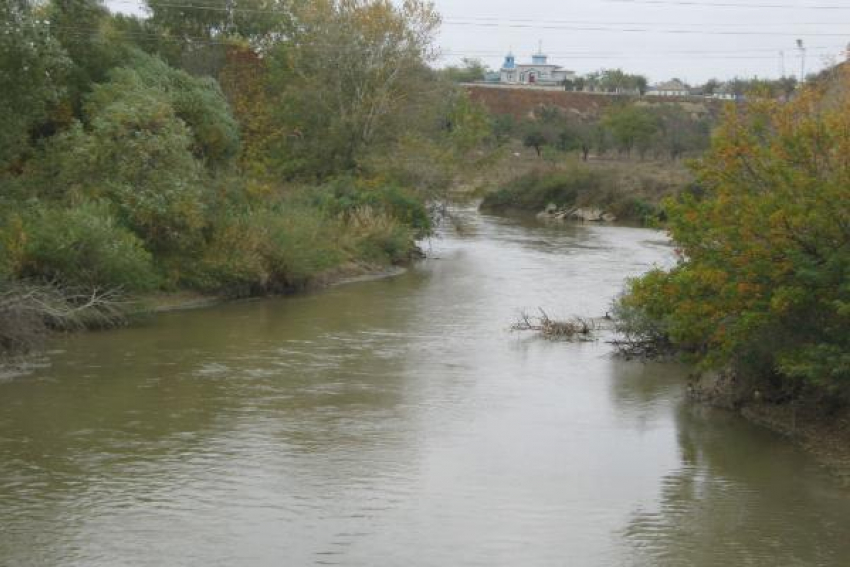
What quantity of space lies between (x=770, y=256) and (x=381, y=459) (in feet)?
19.9

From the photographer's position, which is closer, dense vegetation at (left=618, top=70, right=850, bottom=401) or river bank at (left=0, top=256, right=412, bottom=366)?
dense vegetation at (left=618, top=70, right=850, bottom=401)

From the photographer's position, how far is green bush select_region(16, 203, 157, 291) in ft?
82.4

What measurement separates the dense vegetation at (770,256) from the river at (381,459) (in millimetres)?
1375

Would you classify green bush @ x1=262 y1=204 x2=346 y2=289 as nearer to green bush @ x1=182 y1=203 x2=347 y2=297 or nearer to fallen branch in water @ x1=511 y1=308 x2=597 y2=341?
green bush @ x1=182 y1=203 x2=347 y2=297

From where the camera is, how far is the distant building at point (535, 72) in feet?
588

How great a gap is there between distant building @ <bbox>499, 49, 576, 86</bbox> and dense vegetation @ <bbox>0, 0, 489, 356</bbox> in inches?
4955

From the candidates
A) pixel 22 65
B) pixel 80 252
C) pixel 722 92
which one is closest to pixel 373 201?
pixel 80 252

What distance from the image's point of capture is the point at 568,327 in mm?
25531

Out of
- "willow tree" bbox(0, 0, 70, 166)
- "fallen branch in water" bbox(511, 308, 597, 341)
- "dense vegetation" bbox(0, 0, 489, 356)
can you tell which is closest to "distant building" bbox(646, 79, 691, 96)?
"dense vegetation" bbox(0, 0, 489, 356)

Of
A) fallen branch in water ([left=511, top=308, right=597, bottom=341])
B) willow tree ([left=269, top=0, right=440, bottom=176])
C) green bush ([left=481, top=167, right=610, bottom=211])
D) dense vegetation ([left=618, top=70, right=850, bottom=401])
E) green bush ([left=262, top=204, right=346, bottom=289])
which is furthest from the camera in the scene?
green bush ([left=481, top=167, right=610, bottom=211])

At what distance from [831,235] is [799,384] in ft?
9.14

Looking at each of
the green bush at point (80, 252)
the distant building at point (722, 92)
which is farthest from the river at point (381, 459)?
the distant building at point (722, 92)

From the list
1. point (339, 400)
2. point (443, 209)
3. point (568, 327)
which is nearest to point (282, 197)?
point (443, 209)

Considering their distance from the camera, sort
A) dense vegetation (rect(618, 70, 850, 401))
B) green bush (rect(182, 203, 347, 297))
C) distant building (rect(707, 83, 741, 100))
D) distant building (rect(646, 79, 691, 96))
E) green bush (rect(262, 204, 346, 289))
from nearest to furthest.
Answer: dense vegetation (rect(618, 70, 850, 401)), green bush (rect(182, 203, 347, 297)), green bush (rect(262, 204, 346, 289)), distant building (rect(707, 83, 741, 100)), distant building (rect(646, 79, 691, 96))
